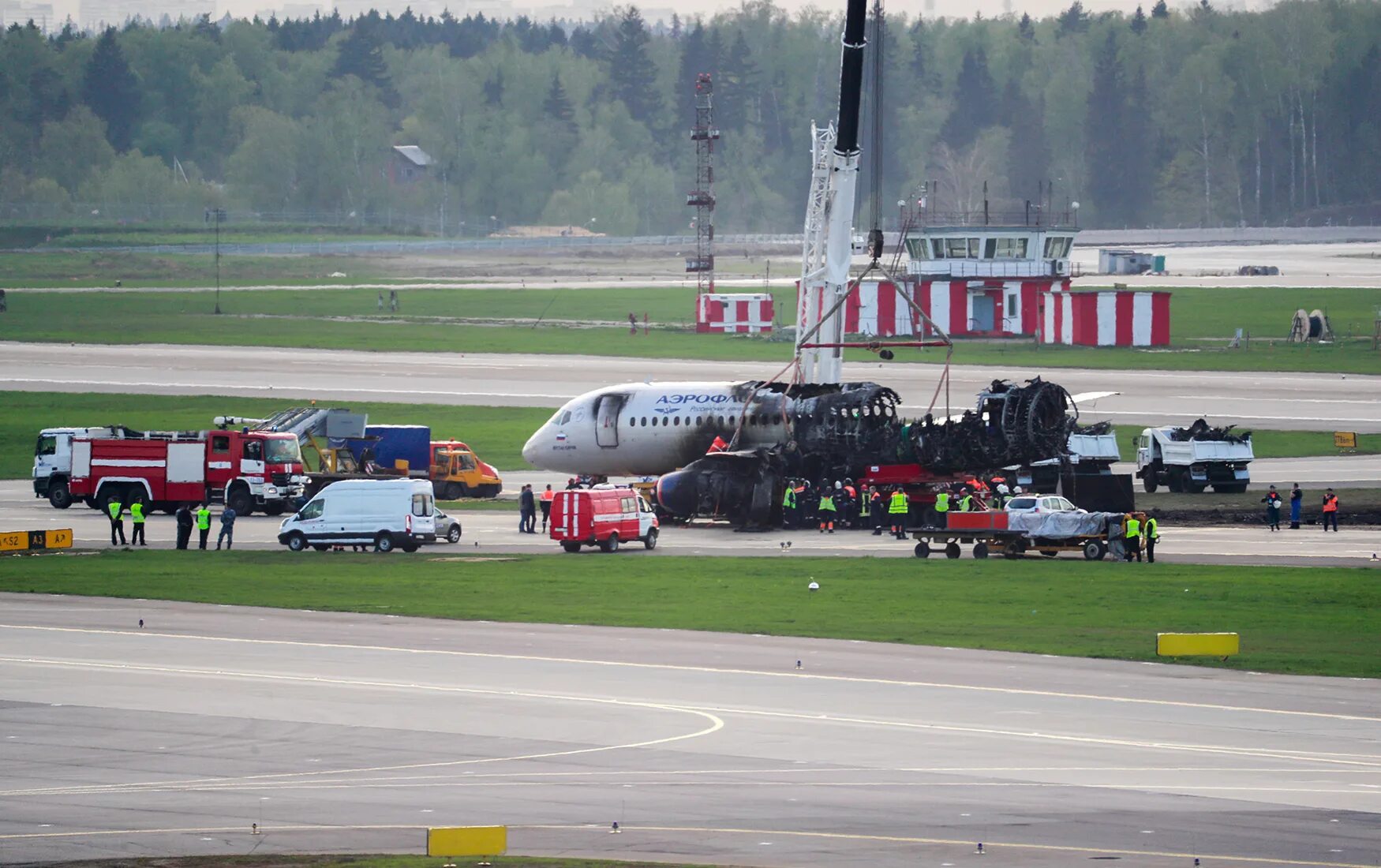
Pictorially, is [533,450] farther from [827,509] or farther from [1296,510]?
[1296,510]

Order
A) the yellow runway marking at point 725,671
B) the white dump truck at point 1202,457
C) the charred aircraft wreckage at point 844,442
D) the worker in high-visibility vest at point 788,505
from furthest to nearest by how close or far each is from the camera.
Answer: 1. the white dump truck at point 1202,457
2. the worker in high-visibility vest at point 788,505
3. the charred aircraft wreckage at point 844,442
4. the yellow runway marking at point 725,671

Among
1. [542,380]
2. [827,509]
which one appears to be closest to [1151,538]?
[827,509]

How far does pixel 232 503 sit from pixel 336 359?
161 ft

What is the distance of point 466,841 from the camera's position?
20.7m

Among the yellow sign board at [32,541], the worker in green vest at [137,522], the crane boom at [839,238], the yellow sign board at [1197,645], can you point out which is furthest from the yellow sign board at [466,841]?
the crane boom at [839,238]

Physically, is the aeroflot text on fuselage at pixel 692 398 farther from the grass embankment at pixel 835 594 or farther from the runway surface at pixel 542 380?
the runway surface at pixel 542 380

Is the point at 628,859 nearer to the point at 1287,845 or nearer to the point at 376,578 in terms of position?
the point at 1287,845

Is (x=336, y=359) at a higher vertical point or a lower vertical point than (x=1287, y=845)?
higher

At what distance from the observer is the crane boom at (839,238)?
206 ft

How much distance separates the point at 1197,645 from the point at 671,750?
12270 millimetres

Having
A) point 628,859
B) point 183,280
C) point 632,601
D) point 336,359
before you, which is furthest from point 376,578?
point 183,280

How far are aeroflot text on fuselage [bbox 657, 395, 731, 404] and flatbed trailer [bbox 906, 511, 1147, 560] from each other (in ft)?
42.6

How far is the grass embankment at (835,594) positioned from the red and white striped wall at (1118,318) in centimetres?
7101

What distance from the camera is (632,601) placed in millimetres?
41875
